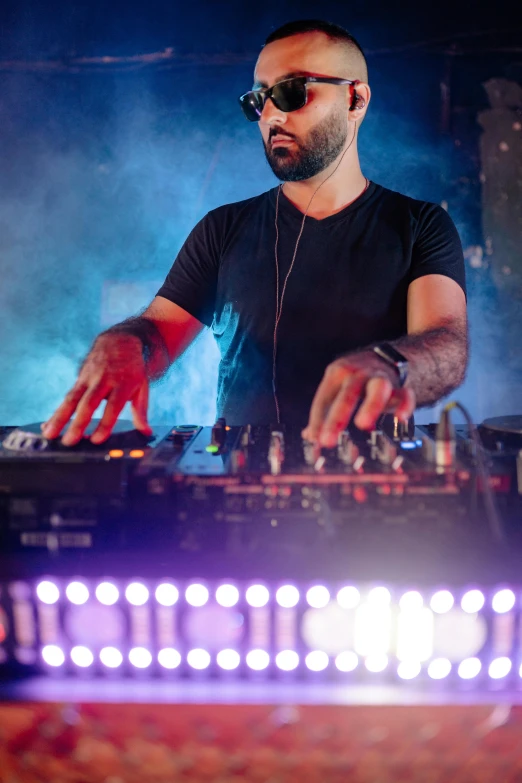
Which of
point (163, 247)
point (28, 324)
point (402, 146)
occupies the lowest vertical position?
point (28, 324)

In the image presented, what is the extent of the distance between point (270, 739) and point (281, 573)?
180 mm

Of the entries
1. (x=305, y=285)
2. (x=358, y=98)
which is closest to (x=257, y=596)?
(x=305, y=285)

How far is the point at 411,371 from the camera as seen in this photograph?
52.3 inches

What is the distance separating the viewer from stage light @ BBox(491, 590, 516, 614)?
70 cm

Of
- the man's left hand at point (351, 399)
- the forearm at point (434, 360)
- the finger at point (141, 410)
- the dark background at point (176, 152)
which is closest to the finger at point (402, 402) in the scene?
the man's left hand at point (351, 399)

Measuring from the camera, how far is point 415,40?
3.08 meters

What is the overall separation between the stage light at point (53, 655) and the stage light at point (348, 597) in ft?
1.11

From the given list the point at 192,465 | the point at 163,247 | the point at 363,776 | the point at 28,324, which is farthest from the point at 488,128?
the point at 363,776

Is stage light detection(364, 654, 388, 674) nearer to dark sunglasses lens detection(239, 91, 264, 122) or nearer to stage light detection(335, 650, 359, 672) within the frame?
stage light detection(335, 650, 359, 672)

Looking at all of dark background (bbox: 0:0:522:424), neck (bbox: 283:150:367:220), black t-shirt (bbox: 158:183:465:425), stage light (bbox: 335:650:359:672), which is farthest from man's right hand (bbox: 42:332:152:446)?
dark background (bbox: 0:0:522:424)

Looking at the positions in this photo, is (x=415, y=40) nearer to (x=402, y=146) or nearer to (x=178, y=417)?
(x=402, y=146)

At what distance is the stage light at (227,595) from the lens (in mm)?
717

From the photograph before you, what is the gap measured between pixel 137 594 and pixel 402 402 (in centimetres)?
50

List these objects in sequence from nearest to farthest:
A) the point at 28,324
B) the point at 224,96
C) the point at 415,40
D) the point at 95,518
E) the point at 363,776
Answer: the point at 363,776 < the point at 95,518 < the point at 415,40 < the point at 224,96 < the point at 28,324
